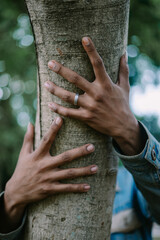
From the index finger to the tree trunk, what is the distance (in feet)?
0.15

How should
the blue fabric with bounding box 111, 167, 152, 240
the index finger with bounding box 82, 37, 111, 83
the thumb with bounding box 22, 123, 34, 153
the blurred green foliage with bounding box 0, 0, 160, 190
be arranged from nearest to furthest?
the index finger with bounding box 82, 37, 111, 83
the thumb with bounding box 22, 123, 34, 153
the blue fabric with bounding box 111, 167, 152, 240
the blurred green foliage with bounding box 0, 0, 160, 190

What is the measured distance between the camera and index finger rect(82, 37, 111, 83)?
3.98 ft

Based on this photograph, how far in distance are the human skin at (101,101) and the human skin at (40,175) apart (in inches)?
4.7

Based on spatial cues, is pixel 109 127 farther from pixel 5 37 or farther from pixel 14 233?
pixel 5 37

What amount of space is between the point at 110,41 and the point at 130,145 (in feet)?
1.83

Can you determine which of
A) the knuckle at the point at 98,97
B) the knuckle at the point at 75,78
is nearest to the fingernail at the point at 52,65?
the knuckle at the point at 75,78

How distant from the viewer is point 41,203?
142 cm

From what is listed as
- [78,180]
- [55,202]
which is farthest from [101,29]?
→ [55,202]

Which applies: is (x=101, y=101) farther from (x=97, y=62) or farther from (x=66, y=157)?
(x=66, y=157)

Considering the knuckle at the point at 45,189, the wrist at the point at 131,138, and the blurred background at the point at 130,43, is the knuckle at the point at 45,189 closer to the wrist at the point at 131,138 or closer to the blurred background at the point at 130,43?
the wrist at the point at 131,138

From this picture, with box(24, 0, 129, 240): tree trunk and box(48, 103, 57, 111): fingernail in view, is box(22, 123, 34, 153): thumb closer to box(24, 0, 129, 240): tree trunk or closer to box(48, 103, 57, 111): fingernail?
box(24, 0, 129, 240): tree trunk

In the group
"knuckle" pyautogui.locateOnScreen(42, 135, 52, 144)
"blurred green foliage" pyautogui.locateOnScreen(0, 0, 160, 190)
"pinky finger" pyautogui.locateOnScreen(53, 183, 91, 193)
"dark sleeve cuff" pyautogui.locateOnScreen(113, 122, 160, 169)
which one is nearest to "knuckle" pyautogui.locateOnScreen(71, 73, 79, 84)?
"knuckle" pyautogui.locateOnScreen(42, 135, 52, 144)

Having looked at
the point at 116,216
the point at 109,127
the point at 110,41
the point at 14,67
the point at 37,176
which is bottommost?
the point at 116,216

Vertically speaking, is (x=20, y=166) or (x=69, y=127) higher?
(x=69, y=127)
